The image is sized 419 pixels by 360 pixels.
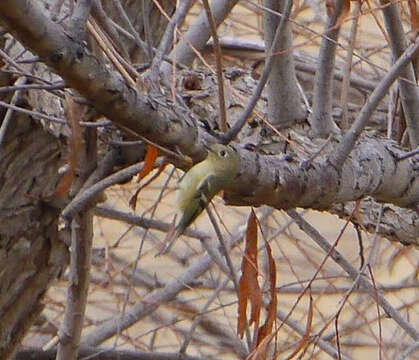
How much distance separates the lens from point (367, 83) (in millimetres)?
2477

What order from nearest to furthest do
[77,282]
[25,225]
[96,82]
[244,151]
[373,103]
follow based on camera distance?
[96,82] → [244,151] → [373,103] → [77,282] → [25,225]

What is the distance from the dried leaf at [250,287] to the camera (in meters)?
1.26

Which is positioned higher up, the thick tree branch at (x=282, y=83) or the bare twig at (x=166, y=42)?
the thick tree branch at (x=282, y=83)

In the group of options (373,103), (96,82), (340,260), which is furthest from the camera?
(340,260)

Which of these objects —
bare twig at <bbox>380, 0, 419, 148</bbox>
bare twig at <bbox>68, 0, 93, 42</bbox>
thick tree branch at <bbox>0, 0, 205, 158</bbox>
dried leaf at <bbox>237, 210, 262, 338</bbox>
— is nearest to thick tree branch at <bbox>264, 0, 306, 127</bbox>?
bare twig at <bbox>380, 0, 419, 148</bbox>

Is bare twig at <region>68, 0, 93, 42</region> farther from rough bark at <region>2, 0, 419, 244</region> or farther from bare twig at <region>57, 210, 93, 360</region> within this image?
bare twig at <region>57, 210, 93, 360</region>

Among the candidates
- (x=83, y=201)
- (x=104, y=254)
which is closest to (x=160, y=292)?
(x=104, y=254)

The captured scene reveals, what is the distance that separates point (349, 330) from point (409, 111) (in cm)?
116

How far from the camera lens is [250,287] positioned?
1.27m

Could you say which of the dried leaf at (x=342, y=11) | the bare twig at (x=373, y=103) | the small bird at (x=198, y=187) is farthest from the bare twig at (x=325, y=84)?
the small bird at (x=198, y=187)

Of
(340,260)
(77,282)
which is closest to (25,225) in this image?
(77,282)

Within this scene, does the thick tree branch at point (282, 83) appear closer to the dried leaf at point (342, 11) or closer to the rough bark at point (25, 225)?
the dried leaf at point (342, 11)

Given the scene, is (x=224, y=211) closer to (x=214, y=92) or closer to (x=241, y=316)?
(x=214, y=92)

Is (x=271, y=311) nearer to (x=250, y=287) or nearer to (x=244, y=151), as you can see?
(x=250, y=287)
